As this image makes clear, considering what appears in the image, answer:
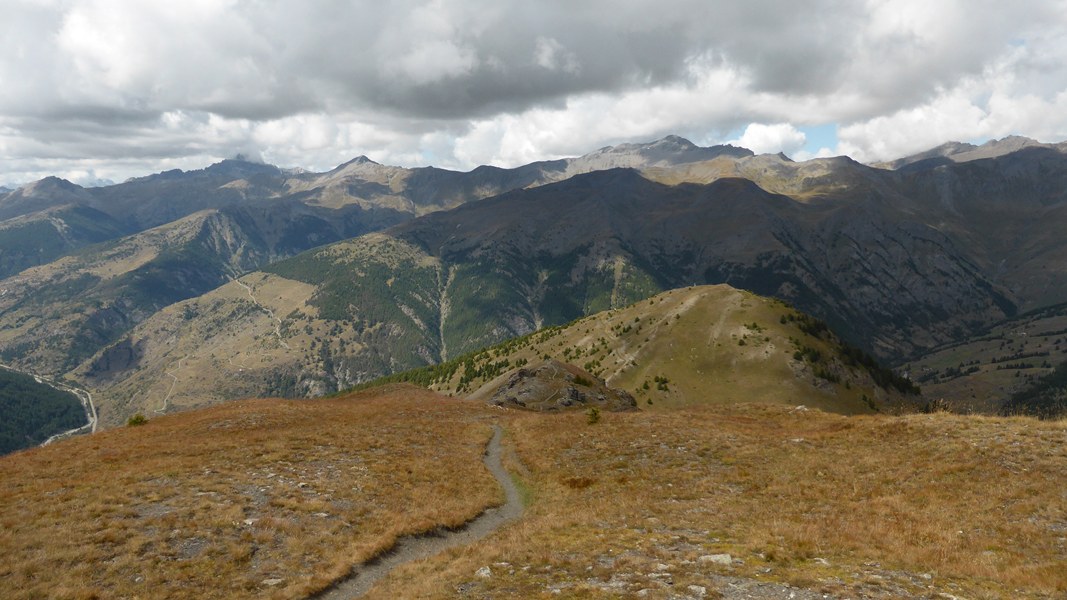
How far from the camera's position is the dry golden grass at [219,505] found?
21.0 metres

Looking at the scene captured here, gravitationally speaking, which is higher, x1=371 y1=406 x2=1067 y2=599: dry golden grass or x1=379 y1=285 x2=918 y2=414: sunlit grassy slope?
x1=371 y1=406 x2=1067 y2=599: dry golden grass

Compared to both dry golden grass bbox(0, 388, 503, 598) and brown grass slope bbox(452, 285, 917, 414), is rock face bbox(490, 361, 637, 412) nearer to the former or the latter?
brown grass slope bbox(452, 285, 917, 414)

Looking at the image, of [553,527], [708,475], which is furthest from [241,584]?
[708,475]

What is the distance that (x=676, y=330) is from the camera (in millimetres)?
183875

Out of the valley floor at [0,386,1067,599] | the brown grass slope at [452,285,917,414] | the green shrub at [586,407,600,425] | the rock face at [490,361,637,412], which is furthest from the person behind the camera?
the brown grass slope at [452,285,917,414]

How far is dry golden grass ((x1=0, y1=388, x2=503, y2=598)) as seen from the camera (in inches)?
825

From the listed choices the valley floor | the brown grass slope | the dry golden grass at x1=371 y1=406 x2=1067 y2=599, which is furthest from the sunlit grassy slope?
the dry golden grass at x1=371 y1=406 x2=1067 y2=599

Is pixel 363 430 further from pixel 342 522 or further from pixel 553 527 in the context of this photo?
pixel 553 527

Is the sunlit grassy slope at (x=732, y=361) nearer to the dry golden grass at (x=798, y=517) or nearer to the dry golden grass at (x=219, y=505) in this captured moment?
the dry golden grass at (x=219, y=505)

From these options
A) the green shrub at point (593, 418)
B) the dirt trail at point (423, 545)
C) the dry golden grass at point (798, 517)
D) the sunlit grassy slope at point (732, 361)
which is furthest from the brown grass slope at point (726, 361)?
the dirt trail at point (423, 545)

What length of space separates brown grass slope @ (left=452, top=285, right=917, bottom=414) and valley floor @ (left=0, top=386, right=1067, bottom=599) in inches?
3851

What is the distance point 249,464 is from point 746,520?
3273 centimetres

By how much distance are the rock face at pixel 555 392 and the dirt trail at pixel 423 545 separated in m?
53.0

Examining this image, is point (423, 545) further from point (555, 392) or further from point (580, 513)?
point (555, 392)
